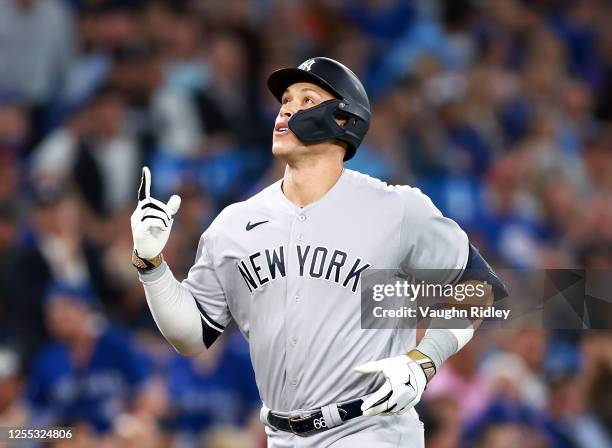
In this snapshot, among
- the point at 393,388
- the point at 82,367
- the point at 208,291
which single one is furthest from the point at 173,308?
the point at 82,367

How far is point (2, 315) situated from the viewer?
265 inches

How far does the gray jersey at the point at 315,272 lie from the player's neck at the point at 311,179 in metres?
0.03

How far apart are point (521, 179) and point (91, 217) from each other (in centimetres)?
328

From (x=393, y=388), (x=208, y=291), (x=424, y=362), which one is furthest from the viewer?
(x=208, y=291)

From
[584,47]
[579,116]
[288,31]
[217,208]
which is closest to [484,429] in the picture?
[217,208]

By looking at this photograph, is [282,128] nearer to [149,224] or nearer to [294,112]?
[294,112]

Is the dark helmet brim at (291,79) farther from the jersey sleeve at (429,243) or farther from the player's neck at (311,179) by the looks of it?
the jersey sleeve at (429,243)

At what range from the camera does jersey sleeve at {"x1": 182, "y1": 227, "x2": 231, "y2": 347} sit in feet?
14.1

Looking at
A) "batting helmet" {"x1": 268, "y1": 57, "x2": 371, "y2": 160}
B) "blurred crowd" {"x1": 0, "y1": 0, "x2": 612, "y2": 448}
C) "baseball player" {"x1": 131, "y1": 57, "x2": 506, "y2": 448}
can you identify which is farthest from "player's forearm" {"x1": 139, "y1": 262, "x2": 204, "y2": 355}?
"blurred crowd" {"x1": 0, "y1": 0, "x2": 612, "y2": 448}

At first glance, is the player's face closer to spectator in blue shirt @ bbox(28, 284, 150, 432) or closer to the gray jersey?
the gray jersey

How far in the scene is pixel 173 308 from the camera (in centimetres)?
416

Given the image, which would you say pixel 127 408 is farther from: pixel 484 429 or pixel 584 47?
pixel 584 47

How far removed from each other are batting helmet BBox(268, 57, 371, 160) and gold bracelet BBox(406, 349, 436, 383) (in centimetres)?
76

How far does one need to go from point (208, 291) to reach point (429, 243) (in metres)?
0.76
